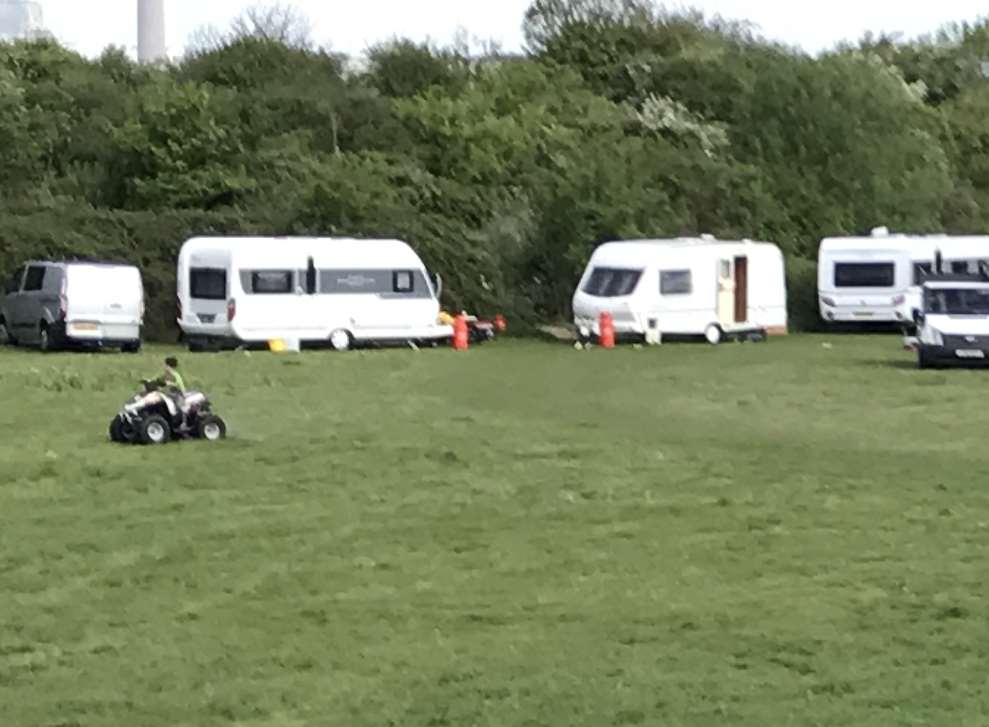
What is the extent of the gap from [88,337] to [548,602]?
23.8 meters

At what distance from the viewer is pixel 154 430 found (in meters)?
16.9

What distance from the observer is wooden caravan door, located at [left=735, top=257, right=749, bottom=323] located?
3741 centimetres

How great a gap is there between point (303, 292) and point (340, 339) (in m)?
1.16

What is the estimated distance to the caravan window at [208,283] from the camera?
110ft

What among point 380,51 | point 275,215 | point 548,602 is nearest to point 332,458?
point 548,602

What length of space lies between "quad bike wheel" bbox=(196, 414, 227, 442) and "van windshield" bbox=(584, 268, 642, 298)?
19.1 metres

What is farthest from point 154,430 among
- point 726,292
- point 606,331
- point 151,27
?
point 151,27

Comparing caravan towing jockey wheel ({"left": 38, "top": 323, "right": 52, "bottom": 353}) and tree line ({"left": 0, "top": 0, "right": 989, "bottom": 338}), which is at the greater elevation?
tree line ({"left": 0, "top": 0, "right": 989, "bottom": 338})

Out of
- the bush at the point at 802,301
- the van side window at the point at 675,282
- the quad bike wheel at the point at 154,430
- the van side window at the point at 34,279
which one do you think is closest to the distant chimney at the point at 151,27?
the bush at the point at 802,301

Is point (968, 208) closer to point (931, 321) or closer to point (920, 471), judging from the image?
point (931, 321)

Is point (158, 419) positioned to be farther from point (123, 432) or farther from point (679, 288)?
point (679, 288)

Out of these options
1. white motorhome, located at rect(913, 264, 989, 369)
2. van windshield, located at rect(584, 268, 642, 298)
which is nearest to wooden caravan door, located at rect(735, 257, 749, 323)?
van windshield, located at rect(584, 268, 642, 298)

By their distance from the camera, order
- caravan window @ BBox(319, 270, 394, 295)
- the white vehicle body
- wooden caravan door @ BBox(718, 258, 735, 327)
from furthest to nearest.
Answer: wooden caravan door @ BBox(718, 258, 735, 327), caravan window @ BBox(319, 270, 394, 295), the white vehicle body

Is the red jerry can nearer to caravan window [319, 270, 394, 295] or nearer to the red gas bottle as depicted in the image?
caravan window [319, 270, 394, 295]
